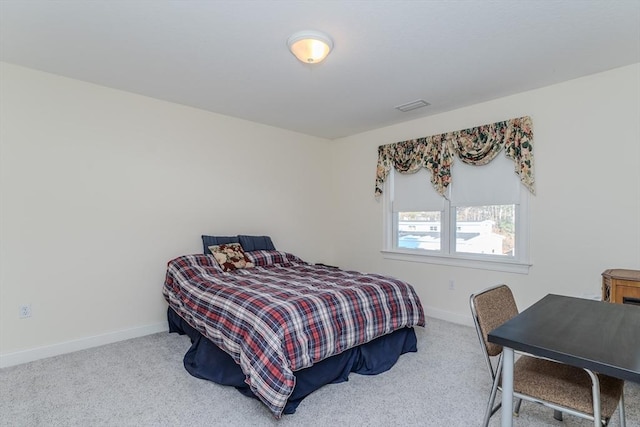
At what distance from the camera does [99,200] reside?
10.3 ft

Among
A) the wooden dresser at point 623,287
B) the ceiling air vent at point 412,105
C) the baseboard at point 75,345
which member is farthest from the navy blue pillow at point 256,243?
the wooden dresser at point 623,287

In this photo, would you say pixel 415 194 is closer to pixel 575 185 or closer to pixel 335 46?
pixel 575 185

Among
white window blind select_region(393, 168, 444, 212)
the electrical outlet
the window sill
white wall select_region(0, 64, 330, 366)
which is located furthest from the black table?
the electrical outlet

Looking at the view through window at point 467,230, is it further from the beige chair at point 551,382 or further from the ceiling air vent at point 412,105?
the beige chair at point 551,382

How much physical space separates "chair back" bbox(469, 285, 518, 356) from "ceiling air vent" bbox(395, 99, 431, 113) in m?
2.31

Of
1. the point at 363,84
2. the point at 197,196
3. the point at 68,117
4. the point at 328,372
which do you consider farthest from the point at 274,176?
the point at 328,372

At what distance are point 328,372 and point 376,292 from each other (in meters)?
0.73

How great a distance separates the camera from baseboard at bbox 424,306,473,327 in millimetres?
3658

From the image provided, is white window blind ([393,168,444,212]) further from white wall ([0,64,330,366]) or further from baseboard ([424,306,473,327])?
white wall ([0,64,330,366])

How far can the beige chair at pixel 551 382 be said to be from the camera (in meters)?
1.32

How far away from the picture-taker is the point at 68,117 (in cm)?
299

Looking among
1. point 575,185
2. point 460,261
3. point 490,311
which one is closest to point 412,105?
point 575,185

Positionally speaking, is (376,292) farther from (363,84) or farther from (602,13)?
(602,13)

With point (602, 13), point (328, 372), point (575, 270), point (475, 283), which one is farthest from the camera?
point (475, 283)
